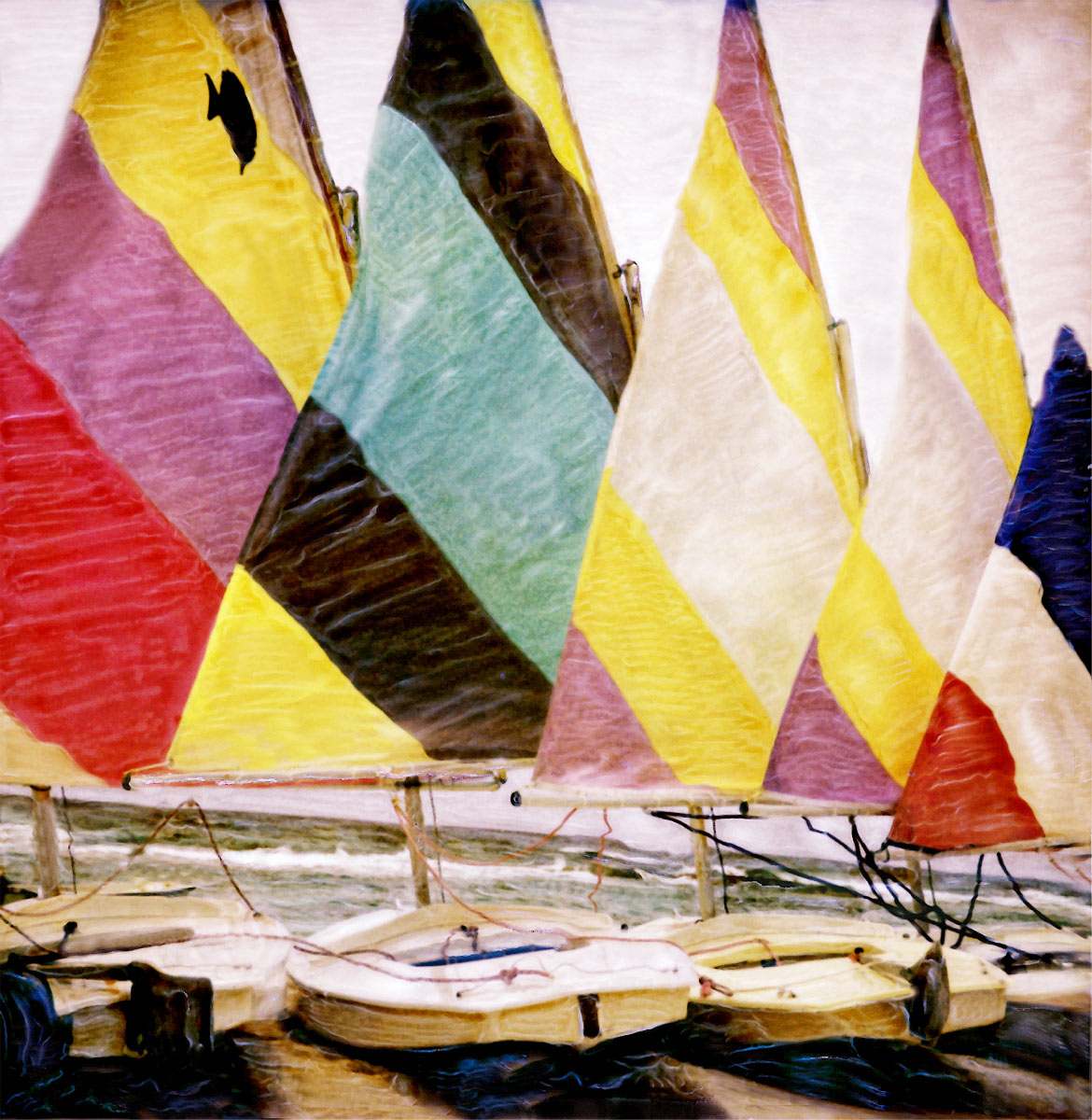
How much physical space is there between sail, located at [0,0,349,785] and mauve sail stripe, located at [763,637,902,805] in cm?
81

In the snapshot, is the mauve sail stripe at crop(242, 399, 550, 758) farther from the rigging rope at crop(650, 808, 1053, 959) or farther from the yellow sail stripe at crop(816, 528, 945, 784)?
the yellow sail stripe at crop(816, 528, 945, 784)

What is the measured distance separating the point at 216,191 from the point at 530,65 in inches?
18.9

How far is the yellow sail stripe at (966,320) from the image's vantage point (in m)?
1.57

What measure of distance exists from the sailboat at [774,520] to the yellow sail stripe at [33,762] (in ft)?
2.08

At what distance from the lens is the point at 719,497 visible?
1.58m

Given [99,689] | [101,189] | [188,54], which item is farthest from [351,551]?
[188,54]

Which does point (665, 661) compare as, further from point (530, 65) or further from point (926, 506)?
point (530, 65)

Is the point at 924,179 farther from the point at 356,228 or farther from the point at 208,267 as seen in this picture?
the point at 208,267

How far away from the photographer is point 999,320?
1.57 m

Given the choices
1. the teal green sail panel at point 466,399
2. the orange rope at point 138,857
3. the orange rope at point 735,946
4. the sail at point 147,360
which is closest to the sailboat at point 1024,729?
the orange rope at point 735,946

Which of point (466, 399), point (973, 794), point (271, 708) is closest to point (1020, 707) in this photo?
point (973, 794)

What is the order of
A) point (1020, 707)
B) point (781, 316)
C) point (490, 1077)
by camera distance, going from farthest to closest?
point (781, 316) < point (1020, 707) < point (490, 1077)

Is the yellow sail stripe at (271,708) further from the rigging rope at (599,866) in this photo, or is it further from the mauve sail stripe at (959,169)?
the mauve sail stripe at (959,169)

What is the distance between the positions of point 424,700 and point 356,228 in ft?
2.26
